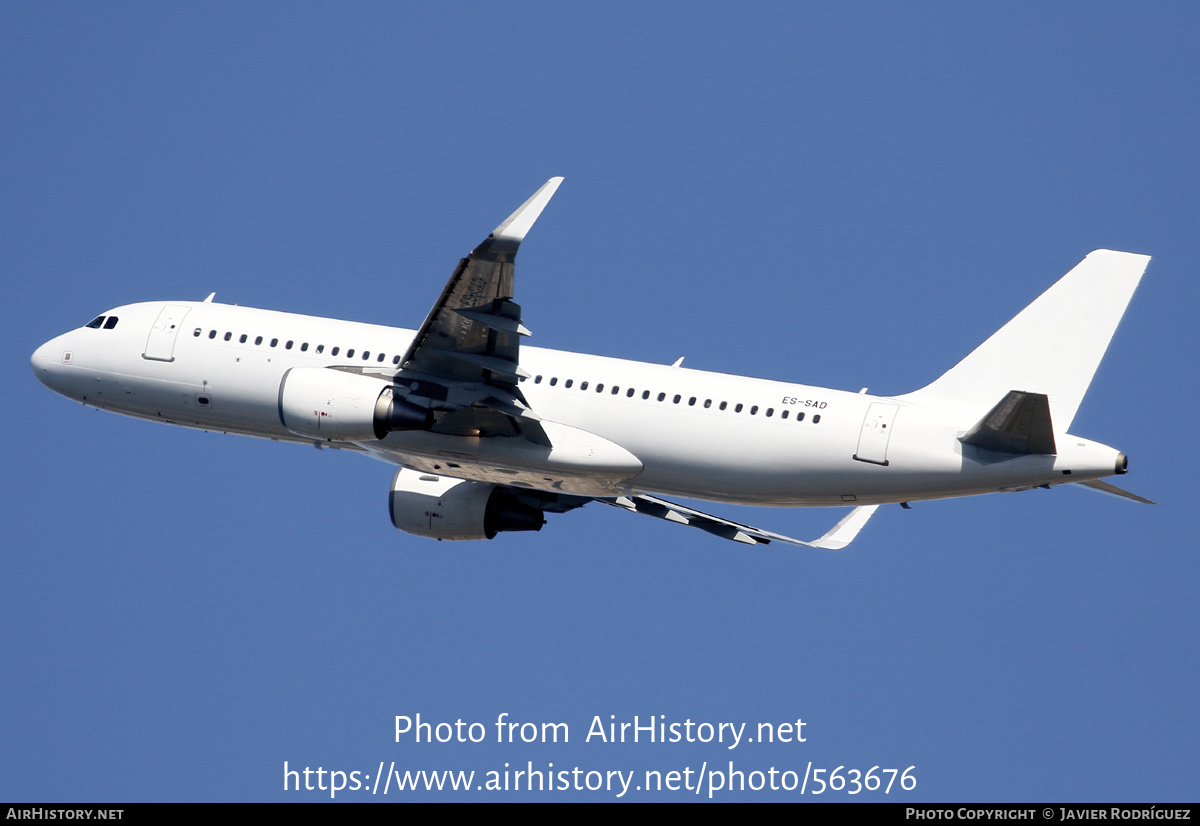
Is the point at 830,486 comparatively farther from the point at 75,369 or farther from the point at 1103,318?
the point at 75,369

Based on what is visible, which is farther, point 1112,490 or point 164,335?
point 164,335

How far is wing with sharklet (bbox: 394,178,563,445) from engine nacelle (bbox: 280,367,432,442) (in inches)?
18.0

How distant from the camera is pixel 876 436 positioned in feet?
106

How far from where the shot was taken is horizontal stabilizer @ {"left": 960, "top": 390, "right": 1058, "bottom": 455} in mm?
29906

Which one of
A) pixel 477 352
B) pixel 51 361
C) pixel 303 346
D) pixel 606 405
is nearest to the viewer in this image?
pixel 477 352

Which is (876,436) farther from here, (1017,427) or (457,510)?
(457,510)

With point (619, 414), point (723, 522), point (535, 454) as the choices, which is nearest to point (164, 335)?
point (535, 454)

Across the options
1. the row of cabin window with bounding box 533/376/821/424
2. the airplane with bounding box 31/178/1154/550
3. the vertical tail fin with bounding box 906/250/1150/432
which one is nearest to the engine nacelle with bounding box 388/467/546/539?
the airplane with bounding box 31/178/1154/550

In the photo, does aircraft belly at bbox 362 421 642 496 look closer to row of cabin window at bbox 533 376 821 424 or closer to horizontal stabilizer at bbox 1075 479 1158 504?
row of cabin window at bbox 533 376 821 424

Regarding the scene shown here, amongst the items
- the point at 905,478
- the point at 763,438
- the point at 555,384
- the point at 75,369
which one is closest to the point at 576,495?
the point at 555,384

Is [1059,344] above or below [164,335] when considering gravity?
below

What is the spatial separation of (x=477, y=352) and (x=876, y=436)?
9.19 m
